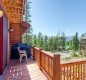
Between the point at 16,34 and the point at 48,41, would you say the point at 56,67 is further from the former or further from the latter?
the point at 48,41

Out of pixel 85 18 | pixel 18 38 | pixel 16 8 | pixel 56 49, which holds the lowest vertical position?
pixel 56 49

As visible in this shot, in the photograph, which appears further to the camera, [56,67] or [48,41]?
[48,41]

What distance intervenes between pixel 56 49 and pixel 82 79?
2467 centimetres

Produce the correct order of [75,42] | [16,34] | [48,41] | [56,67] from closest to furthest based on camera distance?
[56,67], [16,34], [75,42], [48,41]

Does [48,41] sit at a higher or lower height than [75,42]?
higher

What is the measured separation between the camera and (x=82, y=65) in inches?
190

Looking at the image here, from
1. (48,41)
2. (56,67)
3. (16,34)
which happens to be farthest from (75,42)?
(56,67)

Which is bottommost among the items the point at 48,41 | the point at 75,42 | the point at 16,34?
the point at 75,42

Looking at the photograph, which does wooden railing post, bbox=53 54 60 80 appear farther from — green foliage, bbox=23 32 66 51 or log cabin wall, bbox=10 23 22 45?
green foliage, bbox=23 32 66 51

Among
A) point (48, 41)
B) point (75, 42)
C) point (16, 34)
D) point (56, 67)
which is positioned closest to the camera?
point (56, 67)

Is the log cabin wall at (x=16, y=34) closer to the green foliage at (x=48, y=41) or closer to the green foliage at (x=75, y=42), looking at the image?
the green foliage at (x=48, y=41)

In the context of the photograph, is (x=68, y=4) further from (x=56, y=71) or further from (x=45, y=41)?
(x=56, y=71)

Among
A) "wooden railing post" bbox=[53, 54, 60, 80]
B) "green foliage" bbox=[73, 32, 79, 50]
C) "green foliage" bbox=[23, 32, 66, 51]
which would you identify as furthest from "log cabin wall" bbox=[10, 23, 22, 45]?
"green foliage" bbox=[73, 32, 79, 50]

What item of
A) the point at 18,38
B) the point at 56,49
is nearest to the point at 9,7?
the point at 18,38
